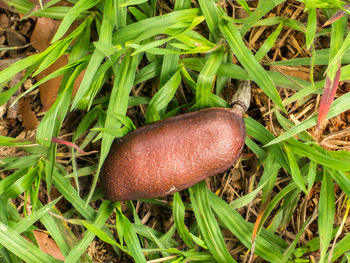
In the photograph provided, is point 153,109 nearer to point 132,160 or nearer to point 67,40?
point 132,160

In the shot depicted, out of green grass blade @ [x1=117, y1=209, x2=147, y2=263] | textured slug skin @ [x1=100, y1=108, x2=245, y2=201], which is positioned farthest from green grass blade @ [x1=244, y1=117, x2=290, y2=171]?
green grass blade @ [x1=117, y1=209, x2=147, y2=263]

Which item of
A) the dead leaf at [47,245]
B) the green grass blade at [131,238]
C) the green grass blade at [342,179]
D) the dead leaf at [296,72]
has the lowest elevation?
the dead leaf at [47,245]

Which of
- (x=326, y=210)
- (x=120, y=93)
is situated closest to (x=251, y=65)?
(x=120, y=93)

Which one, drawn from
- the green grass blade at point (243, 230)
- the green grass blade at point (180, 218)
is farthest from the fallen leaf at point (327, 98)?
the green grass blade at point (180, 218)

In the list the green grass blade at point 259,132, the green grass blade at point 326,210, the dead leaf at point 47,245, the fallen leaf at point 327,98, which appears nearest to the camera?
the fallen leaf at point 327,98

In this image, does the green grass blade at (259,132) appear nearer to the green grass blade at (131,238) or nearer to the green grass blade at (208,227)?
the green grass blade at (208,227)

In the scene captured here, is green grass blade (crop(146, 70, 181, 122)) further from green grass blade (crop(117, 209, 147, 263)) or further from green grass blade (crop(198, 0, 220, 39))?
green grass blade (crop(117, 209, 147, 263))

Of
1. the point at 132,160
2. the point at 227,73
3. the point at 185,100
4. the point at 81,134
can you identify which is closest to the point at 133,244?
the point at 132,160

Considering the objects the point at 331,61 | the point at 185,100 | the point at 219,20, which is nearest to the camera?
the point at 331,61

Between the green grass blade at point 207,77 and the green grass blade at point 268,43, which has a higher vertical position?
the green grass blade at point 268,43
